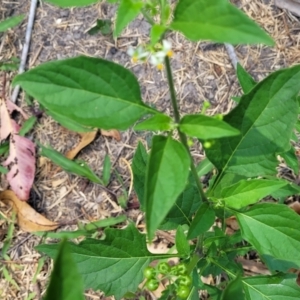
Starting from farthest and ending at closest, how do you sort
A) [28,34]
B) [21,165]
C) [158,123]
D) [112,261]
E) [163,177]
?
[28,34]
[21,165]
[112,261]
[158,123]
[163,177]

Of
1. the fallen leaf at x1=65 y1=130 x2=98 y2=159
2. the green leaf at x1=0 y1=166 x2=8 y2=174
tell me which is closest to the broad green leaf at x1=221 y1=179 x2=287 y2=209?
the fallen leaf at x1=65 y1=130 x2=98 y2=159

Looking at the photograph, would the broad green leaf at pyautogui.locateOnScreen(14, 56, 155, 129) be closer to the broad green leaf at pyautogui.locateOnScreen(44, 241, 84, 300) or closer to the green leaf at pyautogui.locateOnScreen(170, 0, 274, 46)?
the green leaf at pyautogui.locateOnScreen(170, 0, 274, 46)

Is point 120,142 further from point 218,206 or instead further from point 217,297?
point 218,206

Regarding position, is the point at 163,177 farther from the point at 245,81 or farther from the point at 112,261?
the point at 245,81

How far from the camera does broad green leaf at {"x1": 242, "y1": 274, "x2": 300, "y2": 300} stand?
68.9 inches

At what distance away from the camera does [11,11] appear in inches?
125

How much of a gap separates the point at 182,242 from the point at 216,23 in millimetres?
878

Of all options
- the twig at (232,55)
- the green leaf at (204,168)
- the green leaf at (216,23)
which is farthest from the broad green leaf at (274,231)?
the twig at (232,55)

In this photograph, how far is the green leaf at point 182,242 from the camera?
5.34 ft

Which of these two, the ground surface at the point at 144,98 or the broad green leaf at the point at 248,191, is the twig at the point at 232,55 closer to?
the ground surface at the point at 144,98

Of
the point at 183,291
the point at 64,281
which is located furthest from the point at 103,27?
the point at 64,281

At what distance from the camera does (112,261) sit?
5.71 ft

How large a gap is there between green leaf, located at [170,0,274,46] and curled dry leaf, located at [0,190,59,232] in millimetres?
1917

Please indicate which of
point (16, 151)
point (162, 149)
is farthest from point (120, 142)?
point (162, 149)
